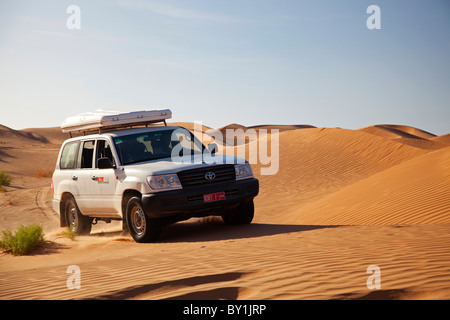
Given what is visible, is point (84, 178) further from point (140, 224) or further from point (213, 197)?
point (213, 197)

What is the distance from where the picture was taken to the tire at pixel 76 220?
11438mm

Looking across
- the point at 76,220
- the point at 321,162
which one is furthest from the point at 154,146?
the point at 321,162

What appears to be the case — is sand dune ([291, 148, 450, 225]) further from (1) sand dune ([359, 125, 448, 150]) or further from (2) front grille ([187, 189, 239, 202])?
(1) sand dune ([359, 125, 448, 150])

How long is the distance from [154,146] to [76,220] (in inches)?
103

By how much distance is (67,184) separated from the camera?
11.5 meters

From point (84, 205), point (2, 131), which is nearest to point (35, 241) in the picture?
point (84, 205)

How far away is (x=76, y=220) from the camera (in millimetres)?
11492

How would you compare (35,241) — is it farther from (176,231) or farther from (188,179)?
(188,179)

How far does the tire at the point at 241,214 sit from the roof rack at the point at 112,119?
241 cm

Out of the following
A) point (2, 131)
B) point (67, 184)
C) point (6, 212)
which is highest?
point (2, 131)
